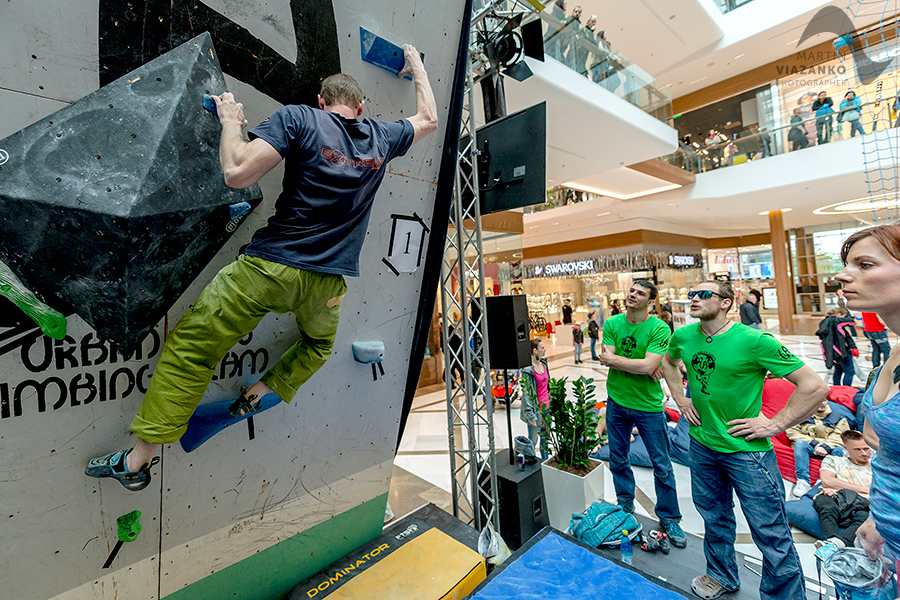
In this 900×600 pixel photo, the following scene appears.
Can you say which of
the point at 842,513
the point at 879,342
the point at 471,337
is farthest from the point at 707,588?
the point at 879,342

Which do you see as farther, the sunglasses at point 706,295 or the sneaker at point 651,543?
the sneaker at point 651,543

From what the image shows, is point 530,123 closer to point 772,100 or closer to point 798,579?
point 798,579

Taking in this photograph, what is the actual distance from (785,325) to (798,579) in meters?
13.2

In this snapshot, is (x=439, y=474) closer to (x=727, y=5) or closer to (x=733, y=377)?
(x=733, y=377)

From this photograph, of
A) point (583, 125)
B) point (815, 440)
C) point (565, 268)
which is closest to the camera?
point (815, 440)

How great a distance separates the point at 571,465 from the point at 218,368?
8.35ft

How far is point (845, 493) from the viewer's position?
8.46 ft

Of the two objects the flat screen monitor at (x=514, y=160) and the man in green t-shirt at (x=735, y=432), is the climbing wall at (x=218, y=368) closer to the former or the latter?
the flat screen monitor at (x=514, y=160)

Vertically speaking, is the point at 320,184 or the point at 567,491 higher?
the point at 320,184

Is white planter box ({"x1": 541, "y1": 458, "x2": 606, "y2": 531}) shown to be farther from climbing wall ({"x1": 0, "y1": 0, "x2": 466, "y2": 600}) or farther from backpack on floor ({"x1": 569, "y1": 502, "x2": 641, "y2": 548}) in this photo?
climbing wall ({"x1": 0, "y1": 0, "x2": 466, "y2": 600})

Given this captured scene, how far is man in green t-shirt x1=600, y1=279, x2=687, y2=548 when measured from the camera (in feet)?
8.82

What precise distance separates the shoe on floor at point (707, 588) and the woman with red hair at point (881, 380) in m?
1.09

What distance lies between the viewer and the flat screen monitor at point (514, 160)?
239 cm

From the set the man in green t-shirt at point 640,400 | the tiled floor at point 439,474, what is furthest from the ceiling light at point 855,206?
the man in green t-shirt at point 640,400
